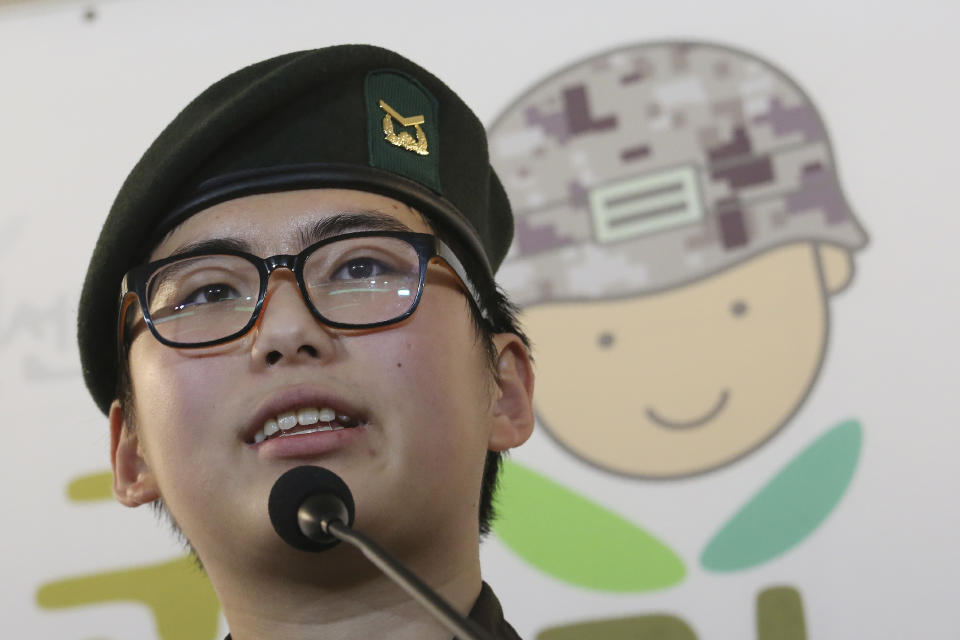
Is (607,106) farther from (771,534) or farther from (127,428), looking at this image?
(127,428)

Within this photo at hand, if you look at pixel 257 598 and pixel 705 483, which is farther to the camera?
pixel 705 483

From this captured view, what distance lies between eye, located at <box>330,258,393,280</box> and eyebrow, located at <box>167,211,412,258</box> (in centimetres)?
2

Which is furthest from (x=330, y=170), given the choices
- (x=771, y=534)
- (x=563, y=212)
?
(x=771, y=534)

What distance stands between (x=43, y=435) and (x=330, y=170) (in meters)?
0.62

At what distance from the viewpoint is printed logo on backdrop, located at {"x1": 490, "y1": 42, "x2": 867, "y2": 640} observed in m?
0.99

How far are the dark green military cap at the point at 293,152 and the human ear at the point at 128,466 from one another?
6 centimetres

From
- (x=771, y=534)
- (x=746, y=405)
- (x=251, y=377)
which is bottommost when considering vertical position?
(x=771, y=534)

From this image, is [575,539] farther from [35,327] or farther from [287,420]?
[35,327]

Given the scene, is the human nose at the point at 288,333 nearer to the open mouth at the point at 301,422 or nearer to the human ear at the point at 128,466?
the open mouth at the point at 301,422

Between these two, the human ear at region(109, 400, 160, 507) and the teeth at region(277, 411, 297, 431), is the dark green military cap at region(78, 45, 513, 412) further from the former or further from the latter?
the teeth at region(277, 411, 297, 431)

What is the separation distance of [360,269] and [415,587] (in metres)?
0.27

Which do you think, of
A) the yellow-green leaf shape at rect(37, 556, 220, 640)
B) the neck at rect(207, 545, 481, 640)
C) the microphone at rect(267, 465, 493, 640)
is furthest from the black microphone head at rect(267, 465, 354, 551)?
the yellow-green leaf shape at rect(37, 556, 220, 640)

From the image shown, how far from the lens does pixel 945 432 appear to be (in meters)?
0.98

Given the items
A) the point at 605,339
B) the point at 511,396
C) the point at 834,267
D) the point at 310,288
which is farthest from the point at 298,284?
the point at 834,267
